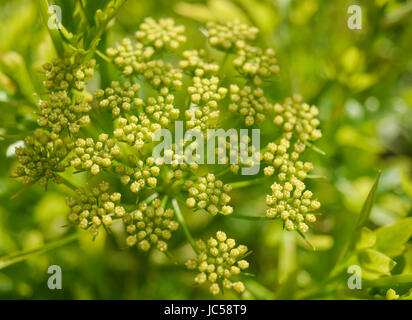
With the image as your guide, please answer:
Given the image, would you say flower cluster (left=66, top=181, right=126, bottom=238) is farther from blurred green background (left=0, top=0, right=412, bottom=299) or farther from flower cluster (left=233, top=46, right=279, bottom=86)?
flower cluster (left=233, top=46, right=279, bottom=86)

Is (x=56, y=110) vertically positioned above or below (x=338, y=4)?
below

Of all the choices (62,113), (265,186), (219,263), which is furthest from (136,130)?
(265,186)

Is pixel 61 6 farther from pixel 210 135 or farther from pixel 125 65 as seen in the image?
pixel 210 135

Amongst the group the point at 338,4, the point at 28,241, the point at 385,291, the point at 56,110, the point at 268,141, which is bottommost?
the point at 385,291

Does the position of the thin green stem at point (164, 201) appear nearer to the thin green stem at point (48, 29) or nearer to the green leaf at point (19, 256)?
the green leaf at point (19, 256)

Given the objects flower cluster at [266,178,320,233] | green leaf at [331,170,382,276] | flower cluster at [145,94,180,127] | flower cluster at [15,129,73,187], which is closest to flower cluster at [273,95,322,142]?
flower cluster at [266,178,320,233]
